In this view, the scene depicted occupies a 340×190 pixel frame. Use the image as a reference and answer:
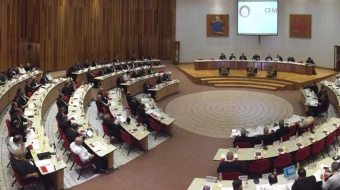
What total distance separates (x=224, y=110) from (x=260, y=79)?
6.73 meters

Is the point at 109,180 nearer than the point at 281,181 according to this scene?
No

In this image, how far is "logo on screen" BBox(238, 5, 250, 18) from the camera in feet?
88.6

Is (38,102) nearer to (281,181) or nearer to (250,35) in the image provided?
(281,181)

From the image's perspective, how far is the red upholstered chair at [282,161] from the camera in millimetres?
9422

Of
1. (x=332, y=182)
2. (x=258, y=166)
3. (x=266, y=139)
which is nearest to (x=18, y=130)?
(x=258, y=166)

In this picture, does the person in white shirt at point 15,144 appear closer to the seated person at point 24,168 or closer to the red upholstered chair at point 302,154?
the seated person at point 24,168

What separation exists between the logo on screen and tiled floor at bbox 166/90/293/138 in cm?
859

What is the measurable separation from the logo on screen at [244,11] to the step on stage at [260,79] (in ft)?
16.5

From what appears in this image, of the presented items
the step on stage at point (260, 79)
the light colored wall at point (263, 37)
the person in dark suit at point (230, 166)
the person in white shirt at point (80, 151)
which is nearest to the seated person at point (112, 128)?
the person in white shirt at point (80, 151)

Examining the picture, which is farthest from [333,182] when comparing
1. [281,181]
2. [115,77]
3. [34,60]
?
[34,60]

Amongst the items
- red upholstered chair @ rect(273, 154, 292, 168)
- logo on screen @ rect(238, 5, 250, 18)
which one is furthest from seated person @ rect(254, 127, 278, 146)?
logo on screen @ rect(238, 5, 250, 18)

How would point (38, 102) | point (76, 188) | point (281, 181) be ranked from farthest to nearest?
point (38, 102), point (76, 188), point (281, 181)

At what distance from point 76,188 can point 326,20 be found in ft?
71.7

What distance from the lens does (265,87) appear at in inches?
850
